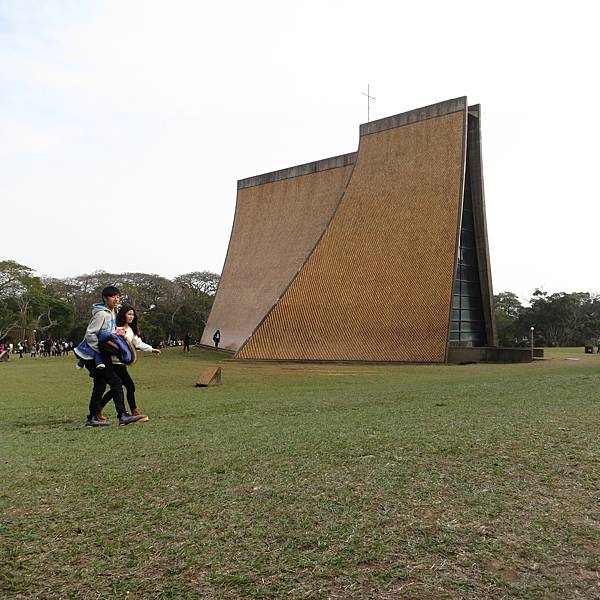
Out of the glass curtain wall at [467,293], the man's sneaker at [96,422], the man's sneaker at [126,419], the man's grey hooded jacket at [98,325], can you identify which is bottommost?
the man's sneaker at [96,422]

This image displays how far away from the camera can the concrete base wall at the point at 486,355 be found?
61.0 ft

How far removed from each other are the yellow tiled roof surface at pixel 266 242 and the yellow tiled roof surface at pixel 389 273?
117 inches

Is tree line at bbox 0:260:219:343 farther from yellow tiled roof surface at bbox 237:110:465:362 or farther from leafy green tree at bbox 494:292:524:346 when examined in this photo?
yellow tiled roof surface at bbox 237:110:465:362

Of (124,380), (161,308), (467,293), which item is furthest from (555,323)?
(124,380)

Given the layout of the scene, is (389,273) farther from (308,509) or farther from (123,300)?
(123,300)

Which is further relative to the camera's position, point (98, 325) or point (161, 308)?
point (161, 308)

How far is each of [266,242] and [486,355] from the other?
11529mm

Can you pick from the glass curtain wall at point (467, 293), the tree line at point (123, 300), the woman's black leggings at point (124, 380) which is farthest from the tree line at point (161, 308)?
the woman's black leggings at point (124, 380)

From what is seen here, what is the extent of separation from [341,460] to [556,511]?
1.25 m

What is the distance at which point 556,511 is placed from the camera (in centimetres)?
261

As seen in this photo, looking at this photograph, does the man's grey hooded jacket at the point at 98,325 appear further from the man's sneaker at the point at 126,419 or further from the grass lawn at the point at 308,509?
the grass lawn at the point at 308,509

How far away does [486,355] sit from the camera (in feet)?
62.6

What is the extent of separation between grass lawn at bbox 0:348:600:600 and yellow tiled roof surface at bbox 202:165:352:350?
59.5 ft

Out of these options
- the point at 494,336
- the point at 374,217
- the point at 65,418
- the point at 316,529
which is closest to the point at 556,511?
the point at 316,529
